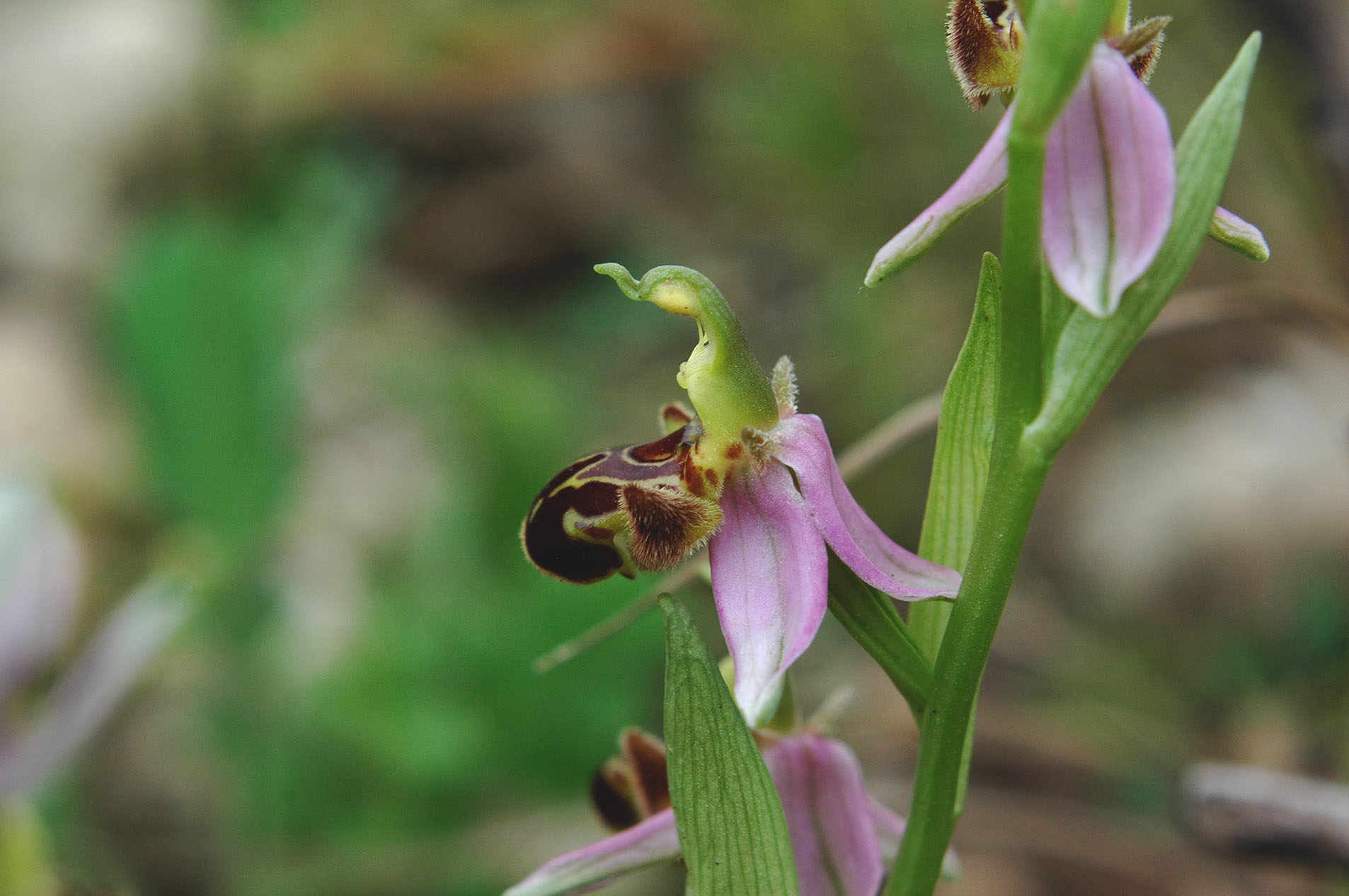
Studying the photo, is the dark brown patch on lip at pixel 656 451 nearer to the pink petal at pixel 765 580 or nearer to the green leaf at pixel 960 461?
the pink petal at pixel 765 580

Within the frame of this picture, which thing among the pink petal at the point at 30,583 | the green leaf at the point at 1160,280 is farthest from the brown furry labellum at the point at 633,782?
the pink petal at the point at 30,583

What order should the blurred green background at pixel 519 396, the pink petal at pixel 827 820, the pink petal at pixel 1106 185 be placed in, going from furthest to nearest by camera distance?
the blurred green background at pixel 519 396 < the pink petal at pixel 827 820 < the pink petal at pixel 1106 185

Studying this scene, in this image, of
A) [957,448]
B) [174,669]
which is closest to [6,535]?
[957,448]

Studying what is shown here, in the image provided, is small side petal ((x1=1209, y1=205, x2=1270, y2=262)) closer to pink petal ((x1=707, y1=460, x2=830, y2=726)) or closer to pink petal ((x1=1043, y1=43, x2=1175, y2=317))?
pink petal ((x1=1043, y1=43, x2=1175, y2=317))

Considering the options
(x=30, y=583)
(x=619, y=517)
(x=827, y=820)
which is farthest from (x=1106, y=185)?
(x=30, y=583)

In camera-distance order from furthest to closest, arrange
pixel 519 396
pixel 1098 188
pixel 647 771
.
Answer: pixel 519 396 < pixel 647 771 < pixel 1098 188

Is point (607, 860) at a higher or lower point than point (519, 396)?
lower

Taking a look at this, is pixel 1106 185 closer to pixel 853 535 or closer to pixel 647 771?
pixel 853 535

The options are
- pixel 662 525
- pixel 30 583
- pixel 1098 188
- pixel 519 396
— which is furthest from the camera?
pixel 519 396

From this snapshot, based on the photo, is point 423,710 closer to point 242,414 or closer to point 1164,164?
point 242,414
